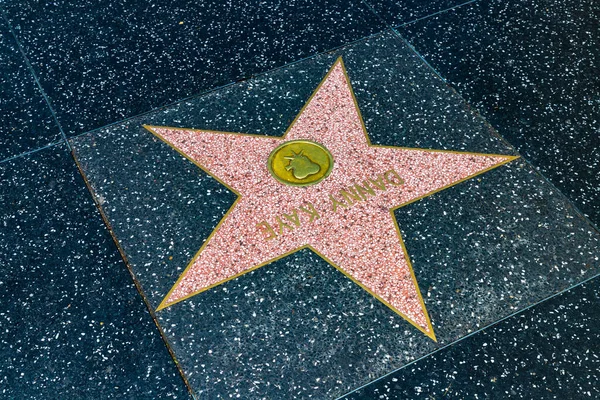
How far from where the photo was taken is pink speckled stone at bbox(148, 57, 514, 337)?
1.97m

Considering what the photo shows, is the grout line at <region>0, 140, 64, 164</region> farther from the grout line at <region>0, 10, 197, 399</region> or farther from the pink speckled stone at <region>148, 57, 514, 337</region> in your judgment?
the pink speckled stone at <region>148, 57, 514, 337</region>

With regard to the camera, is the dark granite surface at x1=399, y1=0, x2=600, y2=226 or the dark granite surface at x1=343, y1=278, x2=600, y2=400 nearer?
the dark granite surface at x1=343, y1=278, x2=600, y2=400

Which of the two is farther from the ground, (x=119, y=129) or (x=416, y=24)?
(x=416, y=24)

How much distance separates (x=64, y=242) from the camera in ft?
6.89

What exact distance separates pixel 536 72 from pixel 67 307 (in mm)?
2310

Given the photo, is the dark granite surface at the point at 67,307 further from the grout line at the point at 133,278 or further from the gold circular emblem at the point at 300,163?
the gold circular emblem at the point at 300,163

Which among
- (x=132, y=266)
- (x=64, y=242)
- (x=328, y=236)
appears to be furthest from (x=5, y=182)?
(x=328, y=236)

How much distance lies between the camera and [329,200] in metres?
2.16

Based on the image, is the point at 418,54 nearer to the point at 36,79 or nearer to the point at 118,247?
the point at 118,247

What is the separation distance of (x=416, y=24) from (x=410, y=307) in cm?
164

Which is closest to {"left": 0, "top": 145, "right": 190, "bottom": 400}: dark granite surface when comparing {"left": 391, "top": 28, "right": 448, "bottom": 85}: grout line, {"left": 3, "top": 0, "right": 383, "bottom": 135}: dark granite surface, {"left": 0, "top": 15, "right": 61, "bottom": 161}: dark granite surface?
{"left": 0, "top": 15, "right": 61, "bottom": 161}: dark granite surface

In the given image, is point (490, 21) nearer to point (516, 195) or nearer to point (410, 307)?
point (516, 195)

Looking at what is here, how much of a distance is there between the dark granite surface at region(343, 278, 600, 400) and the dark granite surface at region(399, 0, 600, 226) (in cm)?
50

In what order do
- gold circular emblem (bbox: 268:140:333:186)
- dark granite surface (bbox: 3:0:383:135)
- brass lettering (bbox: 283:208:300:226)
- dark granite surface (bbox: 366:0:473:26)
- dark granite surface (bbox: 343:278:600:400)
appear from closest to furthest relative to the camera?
1. dark granite surface (bbox: 343:278:600:400)
2. brass lettering (bbox: 283:208:300:226)
3. gold circular emblem (bbox: 268:140:333:186)
4. dark granite surface (bbox: 3:0:383:135)
5. dark granite surface (bbox: 366:0:473:26)
